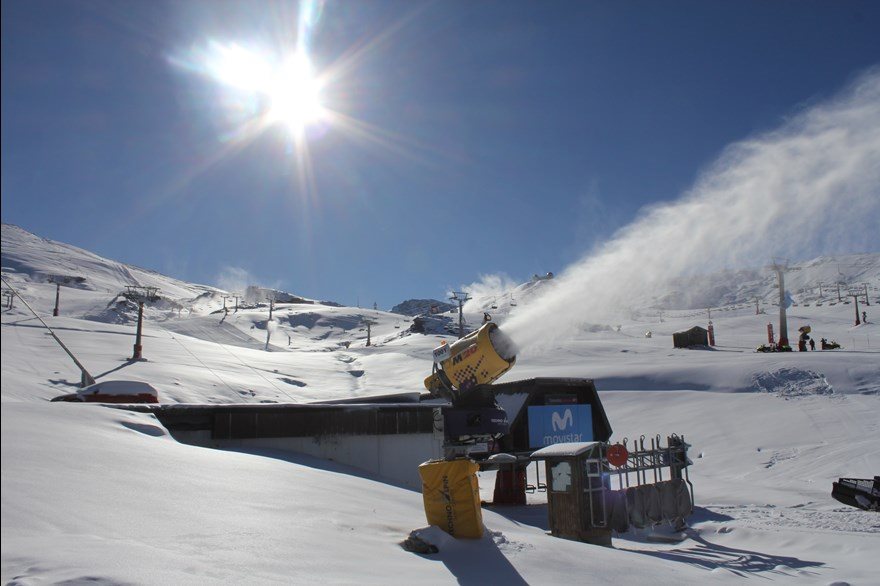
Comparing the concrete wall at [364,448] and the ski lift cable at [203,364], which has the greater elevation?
the ski lift cable at [203,364]

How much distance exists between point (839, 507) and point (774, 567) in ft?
21.8

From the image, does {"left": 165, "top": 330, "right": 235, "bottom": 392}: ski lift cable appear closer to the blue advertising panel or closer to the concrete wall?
the blue advertising panel

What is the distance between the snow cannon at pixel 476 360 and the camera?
9.58 meters

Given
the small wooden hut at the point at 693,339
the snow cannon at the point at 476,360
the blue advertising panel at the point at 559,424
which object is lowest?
the blue advertising panel at the point at 559,424

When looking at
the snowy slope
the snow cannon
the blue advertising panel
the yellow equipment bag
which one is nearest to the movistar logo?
the blue advertising panel

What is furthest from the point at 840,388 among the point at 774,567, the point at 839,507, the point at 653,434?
the point at 774,567

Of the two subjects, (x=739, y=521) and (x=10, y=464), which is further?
(x=739, y=521)

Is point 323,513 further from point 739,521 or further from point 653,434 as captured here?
point 653,434

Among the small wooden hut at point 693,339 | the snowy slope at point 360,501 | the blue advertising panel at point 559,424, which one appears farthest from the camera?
the small wooden hut at point 693,339

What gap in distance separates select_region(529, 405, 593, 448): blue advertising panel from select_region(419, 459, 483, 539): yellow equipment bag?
13.9m

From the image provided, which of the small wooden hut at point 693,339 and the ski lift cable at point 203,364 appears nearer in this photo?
the ski lift cable at point 203,364

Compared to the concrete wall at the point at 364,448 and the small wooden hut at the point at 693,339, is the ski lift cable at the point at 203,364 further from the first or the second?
the small wooden hut at the point at 693,339

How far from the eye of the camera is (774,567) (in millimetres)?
10250

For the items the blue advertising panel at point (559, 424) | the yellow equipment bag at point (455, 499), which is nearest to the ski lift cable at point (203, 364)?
the blue advertising panel at point (559, 424)
